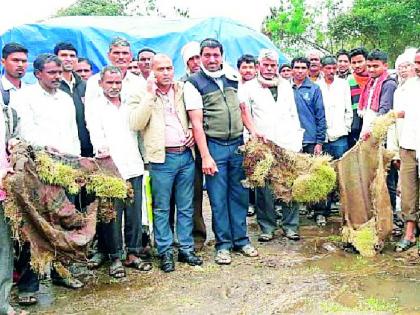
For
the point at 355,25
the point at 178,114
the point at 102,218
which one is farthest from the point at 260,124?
the point at 355,25

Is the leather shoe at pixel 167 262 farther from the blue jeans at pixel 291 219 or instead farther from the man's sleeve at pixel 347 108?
the man's sleeve at pixel 347 108

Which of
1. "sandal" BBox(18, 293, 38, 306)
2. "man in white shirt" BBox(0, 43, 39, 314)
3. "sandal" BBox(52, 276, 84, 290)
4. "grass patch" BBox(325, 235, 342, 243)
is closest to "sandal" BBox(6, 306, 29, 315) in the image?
"man in white shirt" BBox(0, 43, 39, 314)

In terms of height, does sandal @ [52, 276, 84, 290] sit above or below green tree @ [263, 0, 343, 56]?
below

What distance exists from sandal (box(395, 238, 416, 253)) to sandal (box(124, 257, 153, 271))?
242 centimetres

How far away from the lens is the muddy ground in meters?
4.52

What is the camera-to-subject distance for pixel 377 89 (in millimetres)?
6480

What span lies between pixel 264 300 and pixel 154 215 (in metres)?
1.37

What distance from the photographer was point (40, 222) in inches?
170

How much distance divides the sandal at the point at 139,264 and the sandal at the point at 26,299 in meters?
1.05

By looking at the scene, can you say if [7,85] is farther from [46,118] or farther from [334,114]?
[334,114]

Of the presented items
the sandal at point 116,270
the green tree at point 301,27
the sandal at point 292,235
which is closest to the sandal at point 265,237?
the sandal at point 292,235

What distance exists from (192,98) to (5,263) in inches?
85.7

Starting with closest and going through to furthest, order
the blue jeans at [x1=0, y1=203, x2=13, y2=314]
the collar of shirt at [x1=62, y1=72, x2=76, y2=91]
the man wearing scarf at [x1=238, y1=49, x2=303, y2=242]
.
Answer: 1. the blue jeans at [x1=0, y1=203, x2=13, y2=314]
2. the collar of shirt at [x1=62, y1=72, x2=76, y2=91]
3. the man wearing scarf at [x1=238, y1=49, x2=303, y2=242]

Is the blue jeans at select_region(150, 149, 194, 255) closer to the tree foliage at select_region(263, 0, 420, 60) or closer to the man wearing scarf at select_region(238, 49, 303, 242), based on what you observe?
the man wearing scarf at select_region(238, 49, 303, 242)
